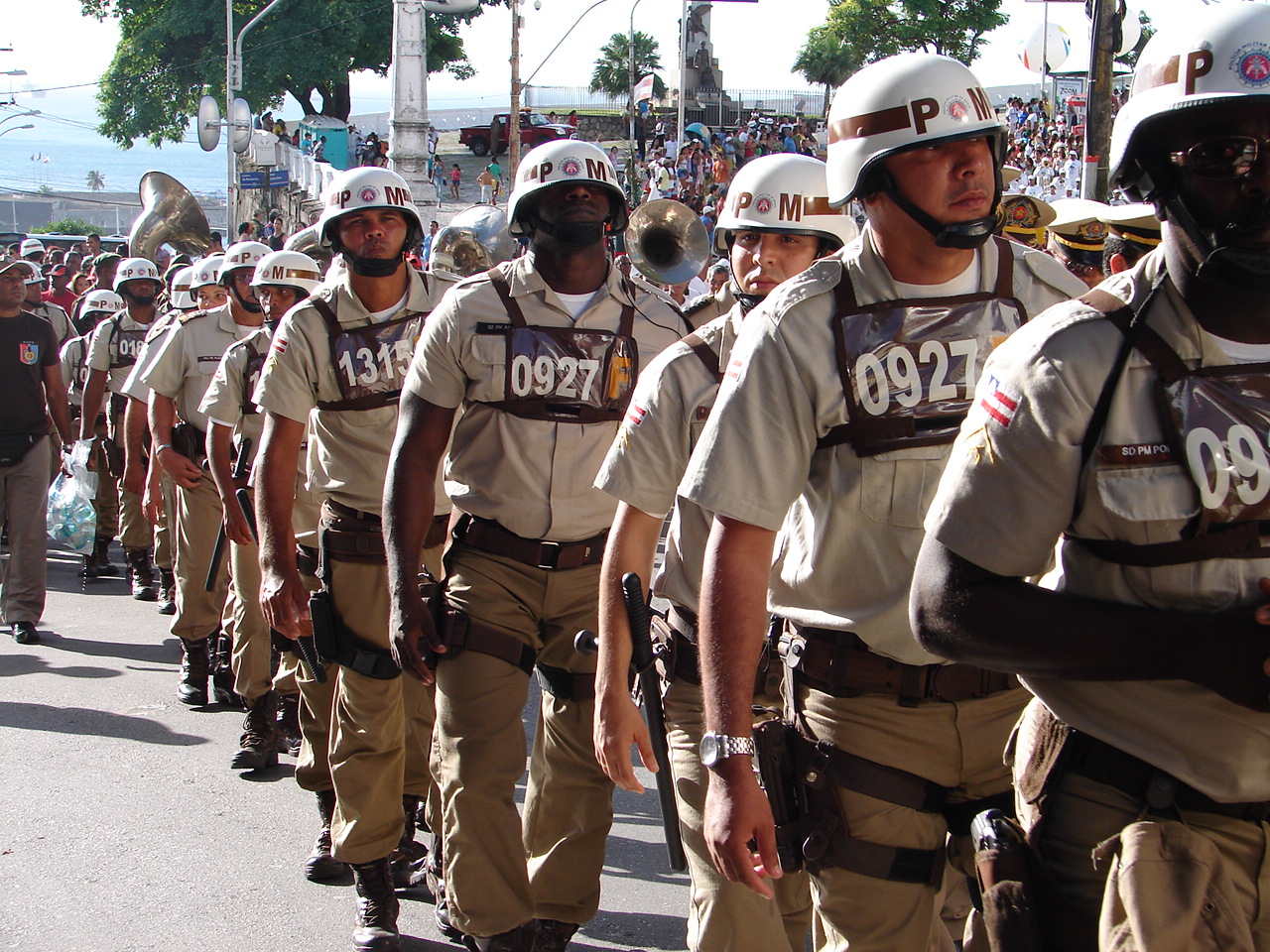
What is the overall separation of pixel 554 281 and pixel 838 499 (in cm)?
190

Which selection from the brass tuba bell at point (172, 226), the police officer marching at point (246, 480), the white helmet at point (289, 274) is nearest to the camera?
the police officer marching at point (246, 480)

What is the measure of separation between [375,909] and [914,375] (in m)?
2.86

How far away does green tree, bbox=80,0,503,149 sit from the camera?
53.0 m

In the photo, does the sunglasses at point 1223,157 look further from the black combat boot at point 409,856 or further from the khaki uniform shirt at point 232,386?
the khaki uniform shirt at point 232,386

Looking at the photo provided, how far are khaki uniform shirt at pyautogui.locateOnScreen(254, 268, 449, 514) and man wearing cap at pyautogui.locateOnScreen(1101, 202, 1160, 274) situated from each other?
8.40 ft

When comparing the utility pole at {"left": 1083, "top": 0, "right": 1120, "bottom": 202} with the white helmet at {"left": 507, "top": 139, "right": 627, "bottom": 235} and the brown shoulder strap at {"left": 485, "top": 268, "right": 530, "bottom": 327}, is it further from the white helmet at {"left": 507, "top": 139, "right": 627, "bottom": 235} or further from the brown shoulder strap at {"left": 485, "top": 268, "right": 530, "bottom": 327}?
the brown shoulder strap at {"left": 485, "top": 268, "right": 530, "bottom": 327}

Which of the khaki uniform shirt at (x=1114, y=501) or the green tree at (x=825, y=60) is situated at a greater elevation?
the green tree at (x=825, y=60)

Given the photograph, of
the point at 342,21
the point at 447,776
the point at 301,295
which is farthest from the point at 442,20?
the point at 447,776

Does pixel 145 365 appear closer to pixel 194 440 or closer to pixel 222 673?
pixel 194 440

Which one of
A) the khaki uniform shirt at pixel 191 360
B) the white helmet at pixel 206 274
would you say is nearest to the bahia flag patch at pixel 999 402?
the khaki uniform shirt at pixel 191 360

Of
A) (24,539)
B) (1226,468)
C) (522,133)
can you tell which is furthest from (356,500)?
(522,133)

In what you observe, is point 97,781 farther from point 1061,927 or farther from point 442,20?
point 442,20

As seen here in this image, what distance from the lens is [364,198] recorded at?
5277mm

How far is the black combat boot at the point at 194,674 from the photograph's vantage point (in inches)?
302
